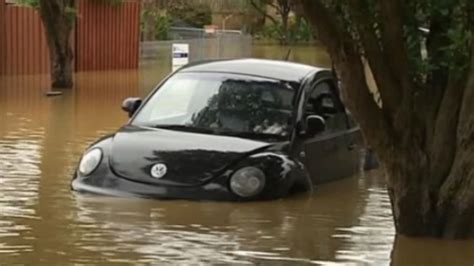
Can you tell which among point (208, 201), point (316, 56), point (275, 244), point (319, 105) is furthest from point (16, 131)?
point (316, 56)

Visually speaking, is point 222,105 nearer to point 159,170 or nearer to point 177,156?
point 177,156

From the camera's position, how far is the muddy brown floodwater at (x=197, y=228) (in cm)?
785

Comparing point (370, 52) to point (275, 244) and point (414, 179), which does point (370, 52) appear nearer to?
point (414, 179)

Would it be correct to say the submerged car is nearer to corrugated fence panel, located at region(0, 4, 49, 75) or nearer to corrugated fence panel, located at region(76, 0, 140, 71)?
corrugated fence panel, located at region(0, 4, 49, 75)

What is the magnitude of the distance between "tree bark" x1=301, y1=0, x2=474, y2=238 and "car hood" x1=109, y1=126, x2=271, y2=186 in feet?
6.10

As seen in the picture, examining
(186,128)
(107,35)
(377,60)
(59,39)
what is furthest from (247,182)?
(107,35)

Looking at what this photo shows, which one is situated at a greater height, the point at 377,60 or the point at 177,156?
the point at 377,60

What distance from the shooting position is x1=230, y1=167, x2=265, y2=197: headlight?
9.70 meters

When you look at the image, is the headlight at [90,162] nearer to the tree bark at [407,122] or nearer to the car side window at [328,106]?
the car side window at [328,106]

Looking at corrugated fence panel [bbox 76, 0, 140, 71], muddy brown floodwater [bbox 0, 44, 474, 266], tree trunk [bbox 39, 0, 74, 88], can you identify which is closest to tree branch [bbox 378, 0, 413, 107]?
muddy brown floodwater [bbox 0, 44, 474, 266]

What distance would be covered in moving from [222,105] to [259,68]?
757 mm

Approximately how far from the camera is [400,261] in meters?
8.00

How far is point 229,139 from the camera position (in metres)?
10.2

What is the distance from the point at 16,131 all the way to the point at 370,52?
9033 mm
